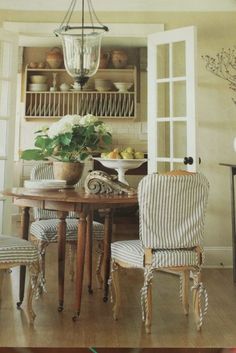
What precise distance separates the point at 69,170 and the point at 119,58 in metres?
4.43

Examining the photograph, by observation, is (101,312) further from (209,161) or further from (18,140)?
(18,140)

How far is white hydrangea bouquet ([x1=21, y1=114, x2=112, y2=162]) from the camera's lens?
110 inches

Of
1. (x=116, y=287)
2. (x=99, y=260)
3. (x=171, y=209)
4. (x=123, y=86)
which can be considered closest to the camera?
(x=171, y=209)

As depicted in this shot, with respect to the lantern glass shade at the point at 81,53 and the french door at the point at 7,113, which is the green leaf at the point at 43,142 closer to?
the lantern glass shade at the point at 81,53

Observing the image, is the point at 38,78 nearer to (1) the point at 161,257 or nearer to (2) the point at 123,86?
(2) the point at 123,86

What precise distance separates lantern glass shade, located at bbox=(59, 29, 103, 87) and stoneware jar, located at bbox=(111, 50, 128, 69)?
13.0 feet

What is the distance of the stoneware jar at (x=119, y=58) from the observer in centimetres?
687

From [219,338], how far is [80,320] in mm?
881

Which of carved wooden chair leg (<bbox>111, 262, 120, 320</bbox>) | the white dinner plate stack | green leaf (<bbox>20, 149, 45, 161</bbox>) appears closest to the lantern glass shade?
green leaf (<bbox>20, 149, 45, 161</bbox>)

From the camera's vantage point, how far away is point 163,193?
233cm

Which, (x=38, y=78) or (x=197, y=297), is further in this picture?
(x=38, y=78)

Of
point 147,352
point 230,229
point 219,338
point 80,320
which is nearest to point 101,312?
point 80,320

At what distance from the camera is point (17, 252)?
95.0 inches

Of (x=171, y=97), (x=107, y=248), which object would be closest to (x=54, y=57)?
(x=171, y=97)
